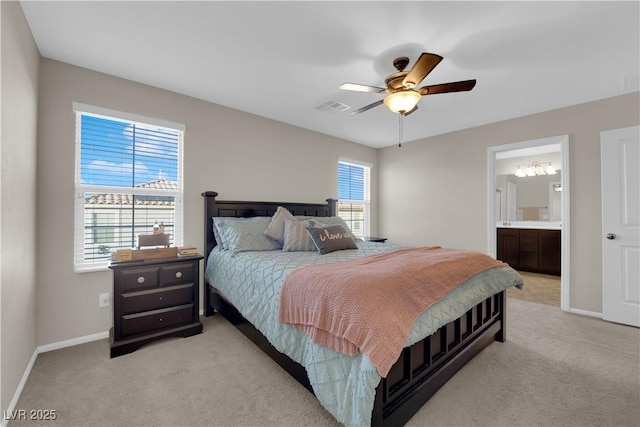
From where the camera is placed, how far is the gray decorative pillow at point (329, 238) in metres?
2.83

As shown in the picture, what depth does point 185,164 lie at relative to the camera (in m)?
3.13

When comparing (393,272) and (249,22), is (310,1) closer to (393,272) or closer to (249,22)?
(249,22)

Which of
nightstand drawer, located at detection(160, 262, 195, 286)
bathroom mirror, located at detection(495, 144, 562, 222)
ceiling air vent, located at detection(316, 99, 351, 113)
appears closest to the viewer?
nightstand drawer, located at detection(160, 262, 195, 286)

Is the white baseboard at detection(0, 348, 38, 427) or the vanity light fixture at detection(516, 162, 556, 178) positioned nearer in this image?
the white baseboard at detection(0, 348, 38, 427)

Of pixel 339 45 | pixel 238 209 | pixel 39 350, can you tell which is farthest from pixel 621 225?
pixel 39 350

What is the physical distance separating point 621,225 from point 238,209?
4.37m

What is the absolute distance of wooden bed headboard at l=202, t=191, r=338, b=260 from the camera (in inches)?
127

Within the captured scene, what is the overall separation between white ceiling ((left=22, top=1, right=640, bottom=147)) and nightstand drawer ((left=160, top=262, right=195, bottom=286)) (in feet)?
6.05

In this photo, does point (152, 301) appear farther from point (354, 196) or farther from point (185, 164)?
point (354, 196)

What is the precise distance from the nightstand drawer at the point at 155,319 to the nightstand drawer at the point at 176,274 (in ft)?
0.80

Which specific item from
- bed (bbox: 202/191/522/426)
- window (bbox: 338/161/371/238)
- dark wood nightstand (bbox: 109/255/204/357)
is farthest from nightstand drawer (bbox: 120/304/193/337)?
window (bbox: 338/161/371/238)

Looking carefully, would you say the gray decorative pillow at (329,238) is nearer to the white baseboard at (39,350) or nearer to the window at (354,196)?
the window at (354,196)

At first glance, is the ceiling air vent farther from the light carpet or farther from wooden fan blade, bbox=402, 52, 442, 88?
the light carpet

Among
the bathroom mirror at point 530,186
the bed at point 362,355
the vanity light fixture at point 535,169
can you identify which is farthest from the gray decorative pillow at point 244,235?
the vanity light fixture at point 535,169
